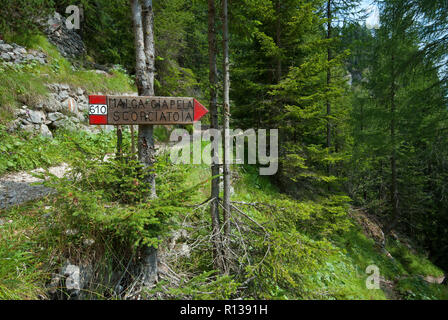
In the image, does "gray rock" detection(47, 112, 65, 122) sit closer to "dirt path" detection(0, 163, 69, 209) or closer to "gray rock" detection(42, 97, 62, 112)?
"gray rock" detection(42, 97, 62, 112)

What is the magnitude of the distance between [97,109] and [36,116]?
4.72 metres

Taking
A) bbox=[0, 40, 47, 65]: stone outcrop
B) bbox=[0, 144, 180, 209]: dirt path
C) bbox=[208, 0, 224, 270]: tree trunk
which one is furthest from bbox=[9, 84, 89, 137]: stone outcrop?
bbox=[208, 0, 224, 270]: tree trunk

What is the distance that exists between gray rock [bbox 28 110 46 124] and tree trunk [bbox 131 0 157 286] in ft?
15.6

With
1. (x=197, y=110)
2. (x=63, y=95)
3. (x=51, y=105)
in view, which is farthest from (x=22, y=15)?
(x=197, y=110)

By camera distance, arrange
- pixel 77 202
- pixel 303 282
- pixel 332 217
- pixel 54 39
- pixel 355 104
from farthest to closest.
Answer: pixel 355 104 → pixel 54 39 → pixel 332 217 → pixel 303 282 → pixel 77 202

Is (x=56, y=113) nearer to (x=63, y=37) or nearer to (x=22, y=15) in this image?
(x=22, y=15)

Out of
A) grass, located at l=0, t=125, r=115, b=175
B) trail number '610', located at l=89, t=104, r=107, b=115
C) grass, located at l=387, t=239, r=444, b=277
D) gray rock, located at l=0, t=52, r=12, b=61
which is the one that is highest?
gray rock, located at l=0, t=52, r=12, b=61

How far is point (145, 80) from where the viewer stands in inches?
103

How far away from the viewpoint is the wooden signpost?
2465 millimetres

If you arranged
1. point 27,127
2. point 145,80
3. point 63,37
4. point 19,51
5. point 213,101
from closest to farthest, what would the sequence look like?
point 145,80 → point 213,101 → point 27,127 → point 19,51 → point 63,37

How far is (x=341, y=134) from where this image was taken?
1243cm

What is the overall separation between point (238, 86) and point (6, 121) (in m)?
5.69
